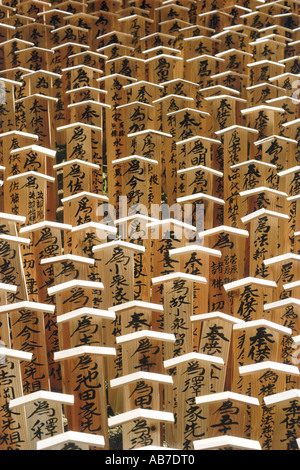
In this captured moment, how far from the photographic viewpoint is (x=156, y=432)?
6.73 feet

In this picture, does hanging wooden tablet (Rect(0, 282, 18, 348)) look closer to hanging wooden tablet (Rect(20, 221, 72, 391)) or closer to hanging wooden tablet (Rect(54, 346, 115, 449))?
hanging wooden tablet (Rect(54, 346, 115, 449))

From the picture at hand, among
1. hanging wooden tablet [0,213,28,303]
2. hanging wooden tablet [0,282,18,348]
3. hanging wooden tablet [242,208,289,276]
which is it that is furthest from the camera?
hanging wooden tablet [242,208,289,276]

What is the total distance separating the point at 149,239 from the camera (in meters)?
2.78

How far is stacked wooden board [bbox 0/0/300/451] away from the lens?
2188mm

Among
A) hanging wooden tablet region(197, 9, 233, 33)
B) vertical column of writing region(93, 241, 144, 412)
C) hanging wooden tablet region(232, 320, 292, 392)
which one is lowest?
hanging wooden tablet region(232, 320, 292, 392)

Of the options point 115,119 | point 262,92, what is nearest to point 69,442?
point 115,119

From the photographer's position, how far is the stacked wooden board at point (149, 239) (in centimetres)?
219

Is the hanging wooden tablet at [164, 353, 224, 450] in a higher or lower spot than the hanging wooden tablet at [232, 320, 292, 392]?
lower

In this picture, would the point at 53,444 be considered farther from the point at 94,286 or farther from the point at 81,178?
the point at 81,178

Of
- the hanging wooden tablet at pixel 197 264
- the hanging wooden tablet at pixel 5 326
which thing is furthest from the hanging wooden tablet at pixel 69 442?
the hanging wooden tablet at pixel 197 264

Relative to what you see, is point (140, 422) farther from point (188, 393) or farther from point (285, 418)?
point (285, 418)

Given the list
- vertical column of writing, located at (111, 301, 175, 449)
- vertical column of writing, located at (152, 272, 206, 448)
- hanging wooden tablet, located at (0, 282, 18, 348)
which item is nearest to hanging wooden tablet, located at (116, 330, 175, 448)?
vertical column of writing, located at (111, 301, 175, 449)

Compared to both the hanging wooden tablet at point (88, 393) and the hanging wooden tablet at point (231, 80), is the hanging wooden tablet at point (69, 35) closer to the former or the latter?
the hanging wooden tablet at point (231, 80)

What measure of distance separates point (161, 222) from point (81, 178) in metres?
0.67
